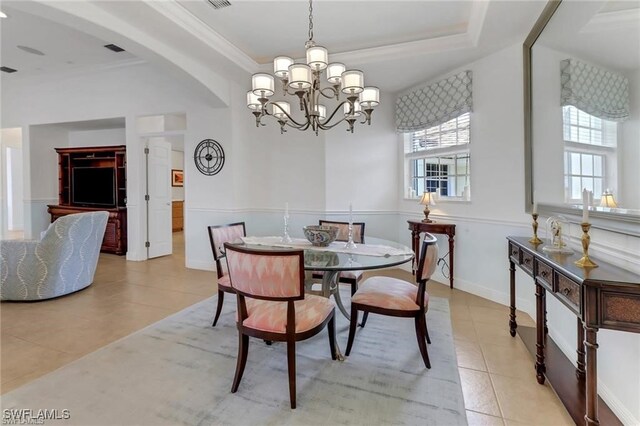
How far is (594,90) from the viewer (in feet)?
6.07

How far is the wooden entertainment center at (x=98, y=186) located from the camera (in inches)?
225

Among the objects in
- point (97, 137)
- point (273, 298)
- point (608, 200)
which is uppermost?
point (97, 137)

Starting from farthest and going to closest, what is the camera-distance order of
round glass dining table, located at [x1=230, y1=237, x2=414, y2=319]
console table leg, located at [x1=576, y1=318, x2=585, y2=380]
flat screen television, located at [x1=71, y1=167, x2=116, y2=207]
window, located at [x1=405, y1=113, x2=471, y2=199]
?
flat screen television, located at [x1=71, y1=167, x2=116, y2=207] < window, located at [x1=405, y1=113, x2=471, y2=199] < round glass dining table, located at [x1=230, y1=237, x2=414, y2=319] < console table leg, located at [x1=576, y1=318, x2=585, y2=380]

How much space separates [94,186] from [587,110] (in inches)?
290

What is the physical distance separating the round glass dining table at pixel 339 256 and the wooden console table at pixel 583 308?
0.85 m

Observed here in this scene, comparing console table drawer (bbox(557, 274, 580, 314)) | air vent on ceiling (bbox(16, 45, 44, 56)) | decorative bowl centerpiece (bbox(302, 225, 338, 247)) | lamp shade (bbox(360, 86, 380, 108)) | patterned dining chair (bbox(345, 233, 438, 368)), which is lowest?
patterned dining chair (bbox(345, 233, 438, 368))

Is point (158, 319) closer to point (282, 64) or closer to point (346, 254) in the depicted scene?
point (346, 254)

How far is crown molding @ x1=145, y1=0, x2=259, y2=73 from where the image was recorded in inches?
111

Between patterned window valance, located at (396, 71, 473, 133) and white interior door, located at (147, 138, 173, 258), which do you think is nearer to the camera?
patterned window valance, located at (396, 71, 473, 133)

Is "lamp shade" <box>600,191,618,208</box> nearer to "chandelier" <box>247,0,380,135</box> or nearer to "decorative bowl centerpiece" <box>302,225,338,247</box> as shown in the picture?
"chandelier" <box>247,0,380,135</box>

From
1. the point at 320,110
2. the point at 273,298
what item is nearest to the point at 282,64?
the point at 320,110

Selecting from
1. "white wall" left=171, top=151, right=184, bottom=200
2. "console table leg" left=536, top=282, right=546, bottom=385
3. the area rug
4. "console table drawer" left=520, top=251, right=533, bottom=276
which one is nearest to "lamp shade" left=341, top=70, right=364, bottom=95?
"console table drawer" left=520, top=251, right=533, bottom=276

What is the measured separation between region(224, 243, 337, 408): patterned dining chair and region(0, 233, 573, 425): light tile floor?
1.01 metres

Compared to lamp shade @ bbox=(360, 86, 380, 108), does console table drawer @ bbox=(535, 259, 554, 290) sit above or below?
below
